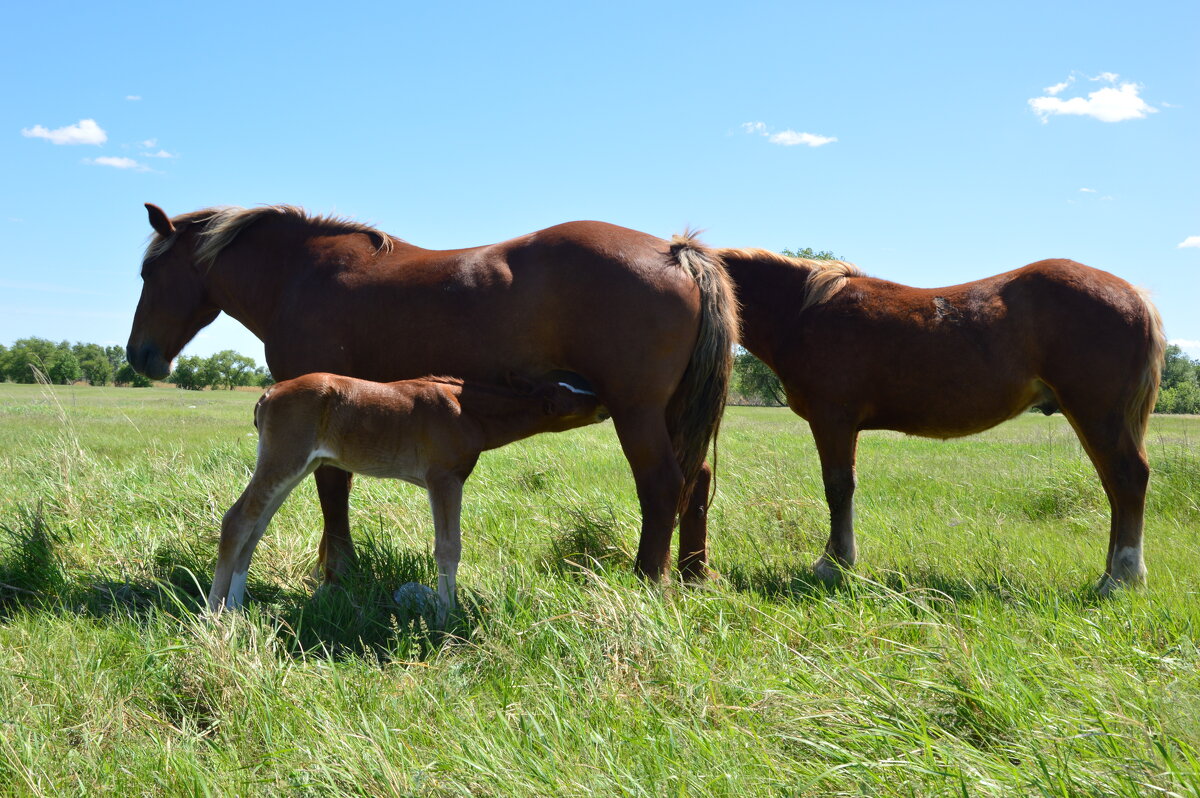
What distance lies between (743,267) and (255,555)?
13.2 ft

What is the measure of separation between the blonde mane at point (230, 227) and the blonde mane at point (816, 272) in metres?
2.64

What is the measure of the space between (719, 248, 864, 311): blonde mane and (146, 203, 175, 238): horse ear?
3976 mm

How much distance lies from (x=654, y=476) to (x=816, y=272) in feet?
7.13

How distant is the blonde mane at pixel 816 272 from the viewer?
527 centimetres

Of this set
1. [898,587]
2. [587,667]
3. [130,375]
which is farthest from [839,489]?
[130,375]

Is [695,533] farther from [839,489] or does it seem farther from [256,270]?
[256,270]

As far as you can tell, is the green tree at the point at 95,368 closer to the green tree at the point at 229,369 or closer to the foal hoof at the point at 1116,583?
the green tree at the point at 229,369

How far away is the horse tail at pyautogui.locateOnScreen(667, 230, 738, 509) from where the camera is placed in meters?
4.46

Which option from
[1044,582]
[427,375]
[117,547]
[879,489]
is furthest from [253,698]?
[879,489]

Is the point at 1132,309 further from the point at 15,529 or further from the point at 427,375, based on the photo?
the point at 15,529

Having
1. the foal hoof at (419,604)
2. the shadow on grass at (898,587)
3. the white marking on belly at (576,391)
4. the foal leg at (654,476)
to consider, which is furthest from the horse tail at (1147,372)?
the foal hoof at (419,604)

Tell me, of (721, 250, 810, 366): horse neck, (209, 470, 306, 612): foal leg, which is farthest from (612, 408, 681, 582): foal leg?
(209, 470, 306, 612): foal leg

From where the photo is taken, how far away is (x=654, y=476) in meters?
4.29

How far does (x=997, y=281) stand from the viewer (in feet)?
16.9
